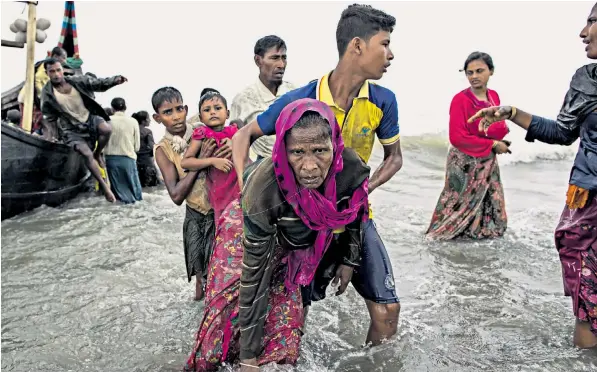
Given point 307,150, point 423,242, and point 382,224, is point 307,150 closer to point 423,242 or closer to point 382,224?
point 423,242

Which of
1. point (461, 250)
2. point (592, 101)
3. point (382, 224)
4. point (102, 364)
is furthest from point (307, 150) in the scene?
point (382, 224)

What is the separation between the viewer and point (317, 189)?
2.45 m

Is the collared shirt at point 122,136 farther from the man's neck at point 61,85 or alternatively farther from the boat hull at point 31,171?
the man's neck at point 61,85

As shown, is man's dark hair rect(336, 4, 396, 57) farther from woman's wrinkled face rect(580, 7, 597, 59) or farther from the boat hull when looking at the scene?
the boat hull

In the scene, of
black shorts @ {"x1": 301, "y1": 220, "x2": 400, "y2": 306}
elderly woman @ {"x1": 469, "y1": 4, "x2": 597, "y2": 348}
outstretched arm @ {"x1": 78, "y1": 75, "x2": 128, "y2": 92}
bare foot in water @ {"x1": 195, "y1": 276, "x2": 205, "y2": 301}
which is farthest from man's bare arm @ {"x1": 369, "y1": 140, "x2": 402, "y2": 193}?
outstretched arm @ {"x1": 78, "y1": 75, "x2": 128, "y2": 92}

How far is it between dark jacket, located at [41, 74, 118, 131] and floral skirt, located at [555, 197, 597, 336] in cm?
653

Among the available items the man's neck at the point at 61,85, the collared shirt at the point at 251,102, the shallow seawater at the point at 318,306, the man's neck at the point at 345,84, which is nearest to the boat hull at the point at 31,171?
the shallow seawater at the point at 318,306

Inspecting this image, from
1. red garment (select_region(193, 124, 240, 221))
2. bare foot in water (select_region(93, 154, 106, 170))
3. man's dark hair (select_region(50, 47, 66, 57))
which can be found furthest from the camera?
man's dark hair (select_region(50, 47, 66, 57))

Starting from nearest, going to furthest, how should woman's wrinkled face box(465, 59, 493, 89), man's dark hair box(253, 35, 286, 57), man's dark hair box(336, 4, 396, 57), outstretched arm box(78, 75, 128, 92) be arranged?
man's dark hair box(336, 4, 396, 57) < man's dark hair box(253, 35, 286, 57) < woman's wrinkled face box(465, 59, 493, 89) < outstretched arm box(78, 75, 128, 92)

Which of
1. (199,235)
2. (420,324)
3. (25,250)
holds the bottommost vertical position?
(25,250)

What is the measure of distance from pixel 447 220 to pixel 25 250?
4.56m

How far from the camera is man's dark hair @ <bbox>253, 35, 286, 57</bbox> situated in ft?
14.2

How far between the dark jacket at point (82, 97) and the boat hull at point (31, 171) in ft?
1.39

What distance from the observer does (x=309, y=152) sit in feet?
7.48
